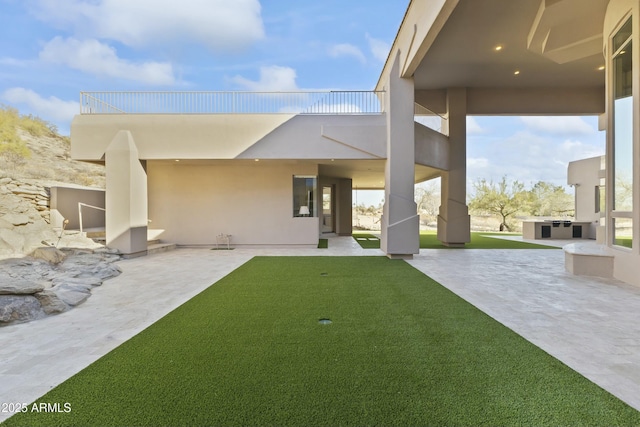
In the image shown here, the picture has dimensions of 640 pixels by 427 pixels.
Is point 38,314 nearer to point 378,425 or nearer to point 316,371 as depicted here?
point 316,371

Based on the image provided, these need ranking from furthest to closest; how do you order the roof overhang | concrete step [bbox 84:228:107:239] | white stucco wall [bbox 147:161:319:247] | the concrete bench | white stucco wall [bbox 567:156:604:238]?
white stucco wall [bbox 567:156:604:238] → white stucco wall [bbox 147:161:319:247] → concrete step [bbox 84:228:107:239] → the roof overhang → the concrete bench

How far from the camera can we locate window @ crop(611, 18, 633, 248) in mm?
5440

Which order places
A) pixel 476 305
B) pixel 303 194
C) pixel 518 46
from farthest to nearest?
pixel 303 194 < pixel 518 46 < pixel 476 305

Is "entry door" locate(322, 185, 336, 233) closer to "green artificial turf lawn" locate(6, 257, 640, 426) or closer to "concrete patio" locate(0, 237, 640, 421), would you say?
"concrete patio" locate(0, 237, 640, 421)

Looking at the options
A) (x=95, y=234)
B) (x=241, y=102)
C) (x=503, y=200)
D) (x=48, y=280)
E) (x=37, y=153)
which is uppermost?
(x=37, y=153)

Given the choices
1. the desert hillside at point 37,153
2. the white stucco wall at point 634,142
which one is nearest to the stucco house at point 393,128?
the white stucco wall at point 634,142

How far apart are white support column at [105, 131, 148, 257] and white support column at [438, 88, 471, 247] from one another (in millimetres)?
10880

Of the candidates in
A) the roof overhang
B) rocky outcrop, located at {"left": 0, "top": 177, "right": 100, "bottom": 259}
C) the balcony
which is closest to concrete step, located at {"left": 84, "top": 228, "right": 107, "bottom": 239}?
rocky outcrop, located at {"left": 0, "top": 177, "right": 100, "bottom": 259}

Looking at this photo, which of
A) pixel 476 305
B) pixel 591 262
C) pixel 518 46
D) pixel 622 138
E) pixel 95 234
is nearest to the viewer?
pixel 476 305

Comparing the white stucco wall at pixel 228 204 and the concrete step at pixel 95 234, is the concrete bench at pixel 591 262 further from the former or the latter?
the concrete step at pixel 95 234

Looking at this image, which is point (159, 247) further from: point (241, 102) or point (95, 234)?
point (241, 102)

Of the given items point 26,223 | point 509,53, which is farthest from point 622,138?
point 26,223

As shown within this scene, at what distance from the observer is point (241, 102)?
9594mm

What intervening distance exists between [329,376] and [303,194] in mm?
9012
